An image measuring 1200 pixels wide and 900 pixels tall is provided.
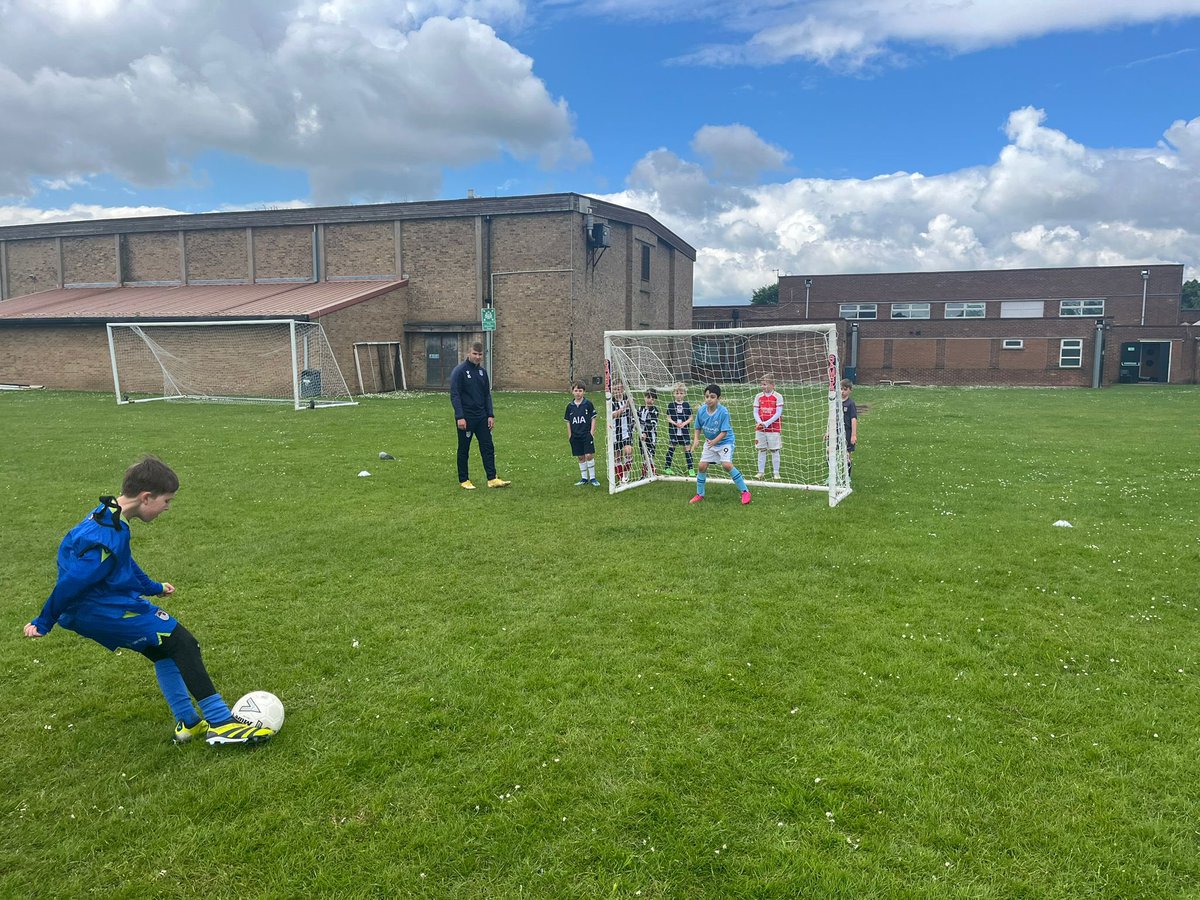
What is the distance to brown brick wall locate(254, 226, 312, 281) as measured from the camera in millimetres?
36969

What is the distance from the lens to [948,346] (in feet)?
161

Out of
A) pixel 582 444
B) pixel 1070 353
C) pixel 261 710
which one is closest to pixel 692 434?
pixel 582 444

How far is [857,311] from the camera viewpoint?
65312 mm

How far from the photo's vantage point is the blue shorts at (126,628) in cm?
411

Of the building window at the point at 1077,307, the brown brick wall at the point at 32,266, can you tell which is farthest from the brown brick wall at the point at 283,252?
the building window at the point at 1077,307

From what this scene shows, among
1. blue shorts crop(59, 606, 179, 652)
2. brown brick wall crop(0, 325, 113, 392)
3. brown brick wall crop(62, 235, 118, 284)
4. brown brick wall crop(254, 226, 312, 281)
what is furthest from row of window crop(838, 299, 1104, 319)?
blue shorts crop(59, 606, 179, 652)

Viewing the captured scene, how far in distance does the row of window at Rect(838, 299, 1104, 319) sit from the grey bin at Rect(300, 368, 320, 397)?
4856 cm

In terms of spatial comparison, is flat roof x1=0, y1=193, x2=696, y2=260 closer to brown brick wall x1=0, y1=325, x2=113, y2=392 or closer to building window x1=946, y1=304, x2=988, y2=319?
brown brick wall x1=0, y1=325, x2=113, y2=392

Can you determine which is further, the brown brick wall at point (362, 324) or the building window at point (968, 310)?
the building window at point (968, 310)

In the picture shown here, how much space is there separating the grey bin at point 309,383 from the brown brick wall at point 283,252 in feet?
34.1

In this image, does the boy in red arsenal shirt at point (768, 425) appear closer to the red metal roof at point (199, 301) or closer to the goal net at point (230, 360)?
the goal net at point (230, 360)

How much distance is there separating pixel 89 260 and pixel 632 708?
46.5 meters

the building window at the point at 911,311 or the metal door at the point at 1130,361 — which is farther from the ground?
the building window at the point at 911,311

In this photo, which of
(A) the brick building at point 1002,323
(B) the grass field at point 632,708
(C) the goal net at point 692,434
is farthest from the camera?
(A) the brick building at point 1002,323
